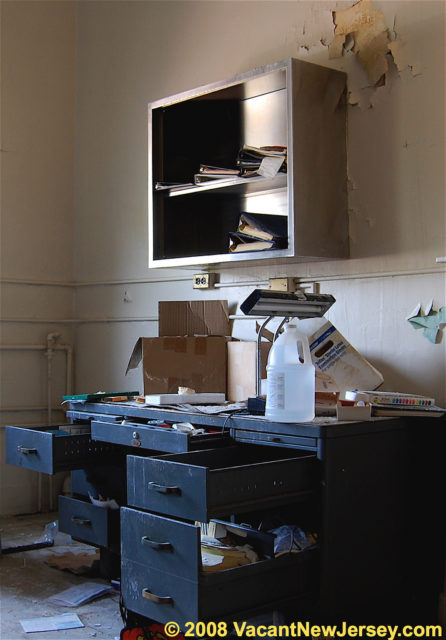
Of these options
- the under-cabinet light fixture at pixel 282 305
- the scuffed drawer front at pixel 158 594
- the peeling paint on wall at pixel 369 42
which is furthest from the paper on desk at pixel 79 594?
the peeling paint on wall at pixel 369 42

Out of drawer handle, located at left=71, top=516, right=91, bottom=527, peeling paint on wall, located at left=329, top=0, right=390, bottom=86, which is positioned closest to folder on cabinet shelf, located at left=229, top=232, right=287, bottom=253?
peeling paint on wall, located at left=329, top=0, right=390, bottom=86

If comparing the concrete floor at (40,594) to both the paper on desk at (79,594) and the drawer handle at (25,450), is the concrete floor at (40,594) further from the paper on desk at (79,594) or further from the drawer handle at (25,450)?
the drawer handle at (25,450)

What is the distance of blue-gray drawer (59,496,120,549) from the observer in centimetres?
284

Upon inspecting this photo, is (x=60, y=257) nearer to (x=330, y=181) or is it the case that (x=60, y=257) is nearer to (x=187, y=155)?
(x=187, y=155)

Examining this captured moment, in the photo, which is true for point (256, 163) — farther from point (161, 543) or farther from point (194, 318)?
point (161, 543)

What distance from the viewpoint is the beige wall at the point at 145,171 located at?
105 inches

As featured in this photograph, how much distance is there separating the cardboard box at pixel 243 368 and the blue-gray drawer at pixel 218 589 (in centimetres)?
85

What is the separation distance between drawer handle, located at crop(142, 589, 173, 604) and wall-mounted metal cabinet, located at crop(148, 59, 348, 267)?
125cm

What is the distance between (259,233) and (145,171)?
114cm

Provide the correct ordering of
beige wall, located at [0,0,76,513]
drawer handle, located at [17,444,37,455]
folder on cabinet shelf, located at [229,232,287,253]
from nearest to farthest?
folder on cabinet shelf, located at [229,232,287,253], drawer handle, located at [17,444,37,455], beige wall, located at [0,0,76,513]

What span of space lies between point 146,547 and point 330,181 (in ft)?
4.88

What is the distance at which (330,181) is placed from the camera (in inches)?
111

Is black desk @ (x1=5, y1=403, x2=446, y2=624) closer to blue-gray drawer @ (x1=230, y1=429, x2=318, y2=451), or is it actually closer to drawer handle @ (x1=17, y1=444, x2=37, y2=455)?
blue-gray drawer @ (x1=230, y1=429, x2=318, y2=451)

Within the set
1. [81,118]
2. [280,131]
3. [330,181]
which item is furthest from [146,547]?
[81,118]
